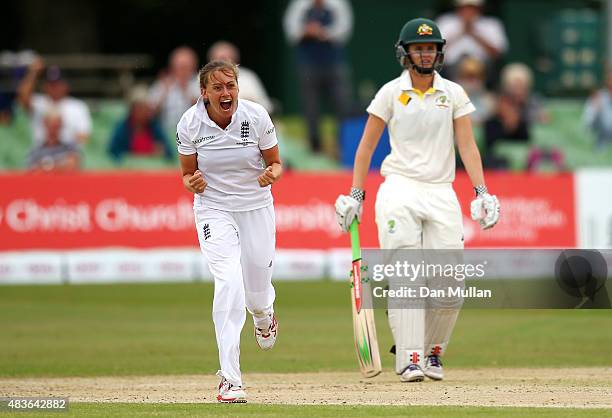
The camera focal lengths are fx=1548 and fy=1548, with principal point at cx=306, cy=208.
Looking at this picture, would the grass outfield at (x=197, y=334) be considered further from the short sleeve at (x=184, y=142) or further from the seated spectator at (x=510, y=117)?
the seated spectator at (x=510, y=117)

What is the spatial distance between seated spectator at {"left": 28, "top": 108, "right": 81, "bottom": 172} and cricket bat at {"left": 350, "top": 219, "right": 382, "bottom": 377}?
988 centimetres

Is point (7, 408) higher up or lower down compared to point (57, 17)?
lower down

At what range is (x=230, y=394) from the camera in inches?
369

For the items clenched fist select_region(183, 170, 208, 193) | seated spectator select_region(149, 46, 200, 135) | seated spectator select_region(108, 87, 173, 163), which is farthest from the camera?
seated spectator select_region(149, 46, 200, 135)

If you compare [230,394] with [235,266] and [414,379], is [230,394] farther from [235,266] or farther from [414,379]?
[414,379]

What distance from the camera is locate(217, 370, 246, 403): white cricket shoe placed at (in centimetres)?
939

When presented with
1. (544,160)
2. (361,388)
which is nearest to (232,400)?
(361,388)

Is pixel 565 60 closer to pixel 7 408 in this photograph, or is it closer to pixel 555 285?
pixel 555 285

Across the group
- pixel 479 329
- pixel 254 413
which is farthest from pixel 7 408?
pixel 479 329

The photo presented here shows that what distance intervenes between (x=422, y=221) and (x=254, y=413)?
227cm

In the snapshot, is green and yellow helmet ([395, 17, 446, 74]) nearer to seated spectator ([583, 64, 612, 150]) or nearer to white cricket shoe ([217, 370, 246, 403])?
white cricket shoe ([217, 370, 246, 403])

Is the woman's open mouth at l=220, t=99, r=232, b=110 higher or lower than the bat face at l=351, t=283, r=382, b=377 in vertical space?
higher

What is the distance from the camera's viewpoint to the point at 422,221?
1049 cm

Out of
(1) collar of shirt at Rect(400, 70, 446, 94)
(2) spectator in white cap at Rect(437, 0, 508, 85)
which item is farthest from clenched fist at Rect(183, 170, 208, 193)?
(2) spectator in white cap at Rect(437, 0, 508, 85)
